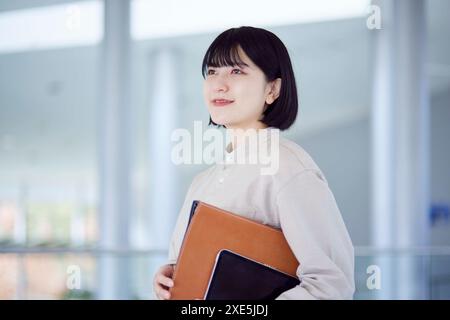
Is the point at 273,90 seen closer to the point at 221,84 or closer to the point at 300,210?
the point at 221,84

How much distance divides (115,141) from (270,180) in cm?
134

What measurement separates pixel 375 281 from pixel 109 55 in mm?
1442

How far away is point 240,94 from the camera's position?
1291mm

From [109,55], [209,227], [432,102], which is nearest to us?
[209,227]

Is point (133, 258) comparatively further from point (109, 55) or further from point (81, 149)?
point (81, 149)

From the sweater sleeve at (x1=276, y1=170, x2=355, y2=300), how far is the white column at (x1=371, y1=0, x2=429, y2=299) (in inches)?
21.8

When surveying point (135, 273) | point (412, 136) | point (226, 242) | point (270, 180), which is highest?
point (412, 136)

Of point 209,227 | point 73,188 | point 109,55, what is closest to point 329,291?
point 209,227

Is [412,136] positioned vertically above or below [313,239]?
above

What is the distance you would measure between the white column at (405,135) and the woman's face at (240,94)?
22.4 inches

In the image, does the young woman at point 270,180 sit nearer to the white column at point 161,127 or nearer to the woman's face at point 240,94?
the woman's face at point 240,94

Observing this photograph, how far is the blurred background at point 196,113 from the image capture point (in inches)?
66.2

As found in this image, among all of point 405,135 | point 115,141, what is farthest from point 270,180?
point 115,141

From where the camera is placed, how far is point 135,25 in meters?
2.25
